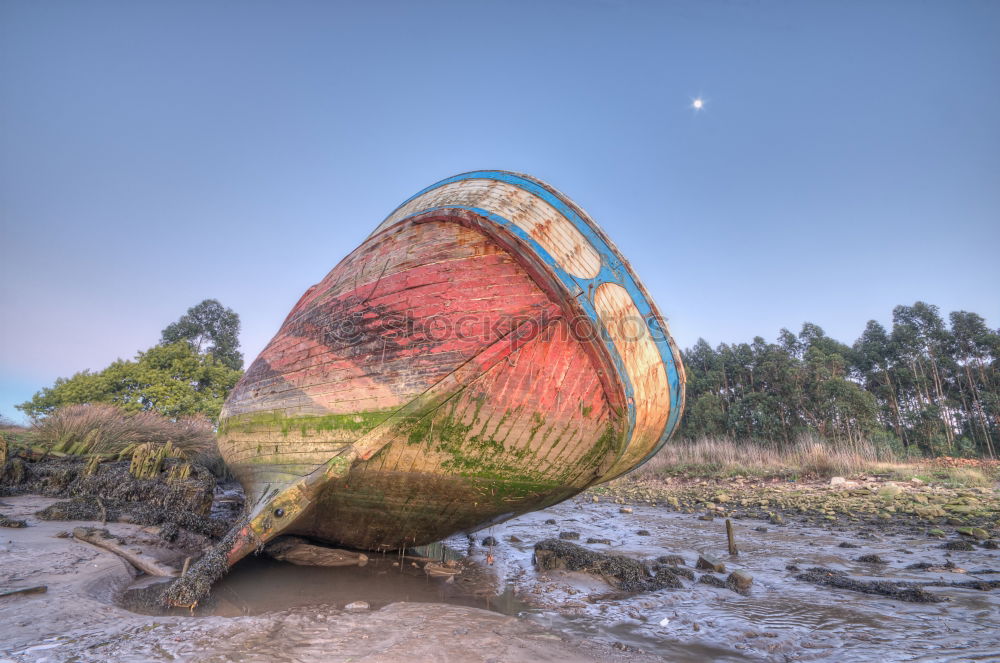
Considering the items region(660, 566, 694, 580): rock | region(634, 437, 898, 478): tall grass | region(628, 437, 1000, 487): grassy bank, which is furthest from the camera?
region(634, 437, 898, 478): tall grass

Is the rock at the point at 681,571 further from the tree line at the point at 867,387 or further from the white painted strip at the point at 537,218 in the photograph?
the tree line at the point at 867,387

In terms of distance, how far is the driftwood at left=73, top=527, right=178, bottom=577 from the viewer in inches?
128

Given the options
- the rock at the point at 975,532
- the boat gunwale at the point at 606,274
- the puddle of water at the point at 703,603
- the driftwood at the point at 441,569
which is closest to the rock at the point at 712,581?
the puddle of water at the point at 703,603

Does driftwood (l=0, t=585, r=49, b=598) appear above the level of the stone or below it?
above

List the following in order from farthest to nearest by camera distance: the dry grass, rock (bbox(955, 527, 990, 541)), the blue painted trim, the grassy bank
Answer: the grassy bank, the dry grass, rock (bbox(955, 527, 990, 541)), the blue painted trim

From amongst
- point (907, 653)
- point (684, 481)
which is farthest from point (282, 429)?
point (684, 481)

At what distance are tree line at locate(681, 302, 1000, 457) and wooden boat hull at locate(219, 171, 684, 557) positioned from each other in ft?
80.3

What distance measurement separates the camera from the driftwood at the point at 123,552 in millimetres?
3256

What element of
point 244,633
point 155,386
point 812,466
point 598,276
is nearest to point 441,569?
point 244,633

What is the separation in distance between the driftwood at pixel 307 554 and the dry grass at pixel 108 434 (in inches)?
189

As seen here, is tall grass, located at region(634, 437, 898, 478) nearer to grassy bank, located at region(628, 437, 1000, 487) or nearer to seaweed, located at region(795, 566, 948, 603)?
grassy bank, located at region(628, 437, 1000, 487)

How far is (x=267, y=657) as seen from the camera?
1.97 meters

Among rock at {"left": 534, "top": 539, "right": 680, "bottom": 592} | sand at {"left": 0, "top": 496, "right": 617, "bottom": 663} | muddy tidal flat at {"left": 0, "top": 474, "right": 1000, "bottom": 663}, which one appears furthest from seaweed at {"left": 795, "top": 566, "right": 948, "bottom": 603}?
sand at {"left": 0, "top": 496, "right": 617, "bottom": 663}

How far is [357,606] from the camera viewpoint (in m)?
2.75
